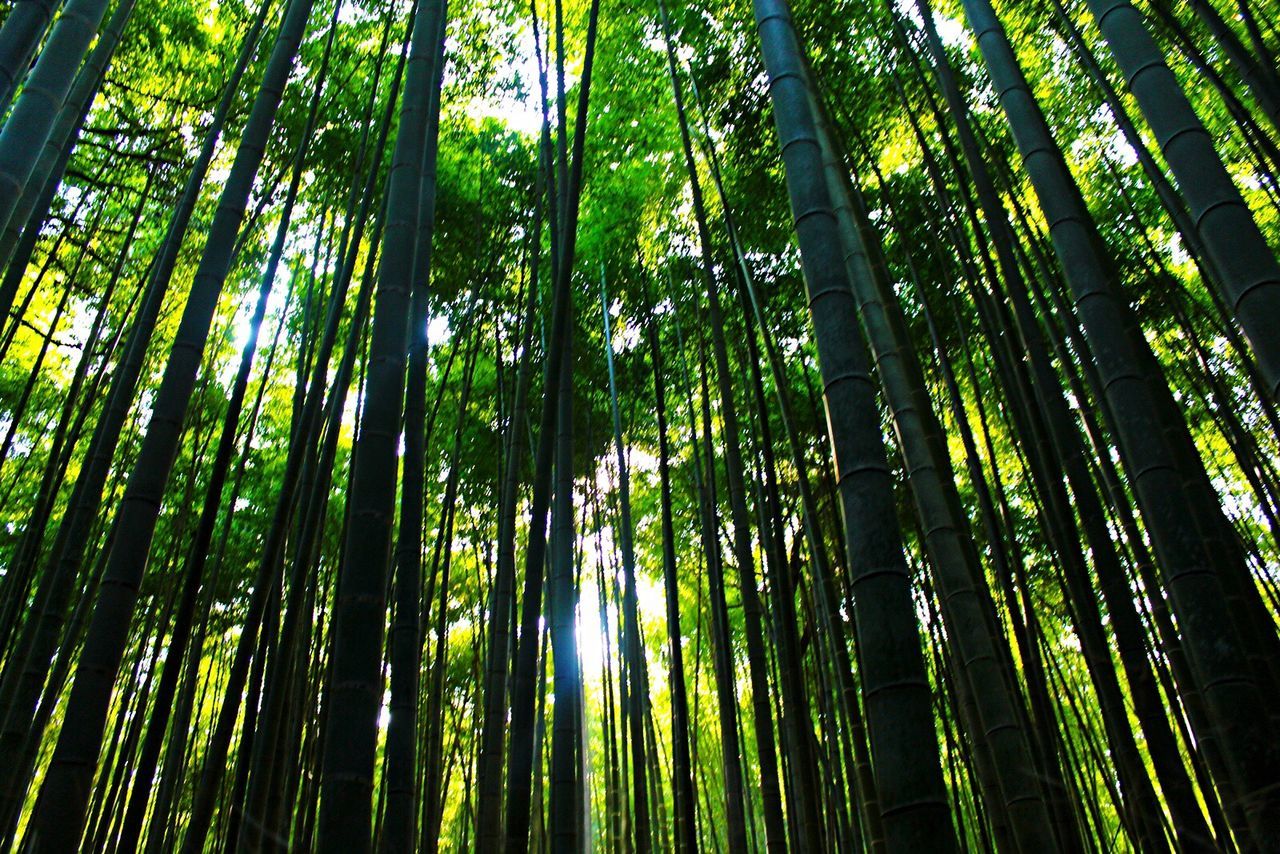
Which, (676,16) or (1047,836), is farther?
(676,16)

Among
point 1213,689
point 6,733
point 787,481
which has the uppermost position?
point 787,481

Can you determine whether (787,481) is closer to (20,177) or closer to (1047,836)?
(1047,836)

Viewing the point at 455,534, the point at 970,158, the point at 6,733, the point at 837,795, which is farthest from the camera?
the point at 455,534

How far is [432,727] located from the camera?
513 cm

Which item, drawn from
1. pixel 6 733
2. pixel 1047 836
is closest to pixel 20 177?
pixel 6 733

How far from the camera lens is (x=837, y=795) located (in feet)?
15.6

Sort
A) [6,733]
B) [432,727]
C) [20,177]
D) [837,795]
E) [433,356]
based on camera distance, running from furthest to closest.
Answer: [433,356]
[432,727]
[837,795]
[6,733]
[20,177]

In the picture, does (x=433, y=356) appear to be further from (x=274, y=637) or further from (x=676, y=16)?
(x=274, y=637)

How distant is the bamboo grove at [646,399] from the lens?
Result: 1715 millimetres

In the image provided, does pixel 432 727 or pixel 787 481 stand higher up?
pixel 787 481

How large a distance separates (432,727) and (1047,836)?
3.75m

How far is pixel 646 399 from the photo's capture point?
6.78m

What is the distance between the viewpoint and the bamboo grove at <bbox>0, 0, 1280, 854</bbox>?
1.71 m

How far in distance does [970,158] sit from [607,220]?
124 inches
